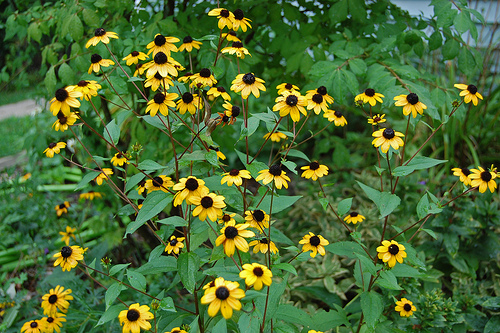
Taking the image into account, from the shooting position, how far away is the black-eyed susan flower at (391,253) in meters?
1.30

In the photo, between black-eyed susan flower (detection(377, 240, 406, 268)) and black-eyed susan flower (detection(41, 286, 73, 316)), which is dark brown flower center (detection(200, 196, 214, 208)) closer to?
black-eyed susan flower (detection(377, 240, 406, 268))

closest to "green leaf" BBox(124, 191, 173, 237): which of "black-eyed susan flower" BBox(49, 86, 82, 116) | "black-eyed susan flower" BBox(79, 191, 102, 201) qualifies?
"black-eyed susan flower" BBox(49, 86, 82, 116)

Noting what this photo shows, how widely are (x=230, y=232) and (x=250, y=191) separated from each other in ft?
2.30

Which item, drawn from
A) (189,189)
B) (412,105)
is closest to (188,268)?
(189,189)

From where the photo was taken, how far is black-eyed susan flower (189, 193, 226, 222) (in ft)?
3.44

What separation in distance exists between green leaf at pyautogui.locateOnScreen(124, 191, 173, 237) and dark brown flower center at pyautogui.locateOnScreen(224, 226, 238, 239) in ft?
0.75

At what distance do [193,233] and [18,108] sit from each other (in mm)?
6291

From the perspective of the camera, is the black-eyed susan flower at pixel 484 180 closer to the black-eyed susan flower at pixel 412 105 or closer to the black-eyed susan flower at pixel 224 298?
the black-eyed susan flower at pixel 412 105

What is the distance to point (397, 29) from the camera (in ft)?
6.20

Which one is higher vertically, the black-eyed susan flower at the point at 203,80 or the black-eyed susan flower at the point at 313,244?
the black-eyed susan flower at the point at 203,80

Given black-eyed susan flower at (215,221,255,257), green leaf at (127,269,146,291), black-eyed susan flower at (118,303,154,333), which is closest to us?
black-eyed susan flower at (215,221,255,257)

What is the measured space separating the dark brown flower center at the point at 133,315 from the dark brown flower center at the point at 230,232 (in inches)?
16.1

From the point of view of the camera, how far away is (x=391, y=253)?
51.5 inches

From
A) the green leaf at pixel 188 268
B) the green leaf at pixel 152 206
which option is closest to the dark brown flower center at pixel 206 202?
the green leaf at pixel 152 206
